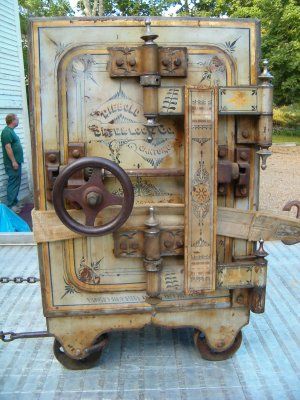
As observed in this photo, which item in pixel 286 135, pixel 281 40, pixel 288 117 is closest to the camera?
pixel 281 40

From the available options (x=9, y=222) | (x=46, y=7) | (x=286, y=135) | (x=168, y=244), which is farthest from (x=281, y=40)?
(x=168, y=244)

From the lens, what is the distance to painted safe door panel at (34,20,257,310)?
75.7 inches

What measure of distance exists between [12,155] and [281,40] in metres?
13.8

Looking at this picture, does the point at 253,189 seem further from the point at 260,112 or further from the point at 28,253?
the point at 28,253

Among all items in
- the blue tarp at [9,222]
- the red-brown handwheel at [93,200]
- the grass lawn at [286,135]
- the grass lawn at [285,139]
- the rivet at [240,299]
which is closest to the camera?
the red-brown handwheel at [93,200]

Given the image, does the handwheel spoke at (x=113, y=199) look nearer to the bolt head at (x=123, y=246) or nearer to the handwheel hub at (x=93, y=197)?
the handwheel hub at (x=93, y=197)

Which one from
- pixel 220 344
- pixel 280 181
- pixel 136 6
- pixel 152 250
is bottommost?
pixel 280 181

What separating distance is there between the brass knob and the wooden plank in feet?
1.29

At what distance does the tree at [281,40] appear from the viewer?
54.1ft

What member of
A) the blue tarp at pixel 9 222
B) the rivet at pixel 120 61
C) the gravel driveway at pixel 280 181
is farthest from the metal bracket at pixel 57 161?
the gravel driveway at pixel 280 181

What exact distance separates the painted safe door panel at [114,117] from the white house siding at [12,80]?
592 cm

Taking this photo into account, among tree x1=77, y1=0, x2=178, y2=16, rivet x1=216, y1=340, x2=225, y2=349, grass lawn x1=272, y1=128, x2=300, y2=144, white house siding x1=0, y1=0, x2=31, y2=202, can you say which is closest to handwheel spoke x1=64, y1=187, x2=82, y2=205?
rivet x1=216, y1=340, x2=225, y2=349

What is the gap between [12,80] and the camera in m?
8.12

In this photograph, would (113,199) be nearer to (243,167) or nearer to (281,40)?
(243,167)
